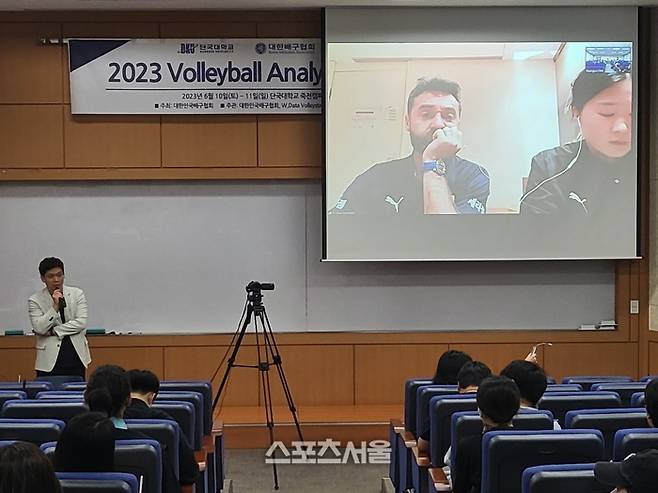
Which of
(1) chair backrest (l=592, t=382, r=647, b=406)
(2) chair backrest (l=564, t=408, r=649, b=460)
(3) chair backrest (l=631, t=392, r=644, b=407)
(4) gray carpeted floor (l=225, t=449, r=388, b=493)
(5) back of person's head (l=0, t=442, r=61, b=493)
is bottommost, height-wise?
(4) gray carpeted floor (l=225, t=449, r=388, b=493)

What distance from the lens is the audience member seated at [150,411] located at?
3629 mm

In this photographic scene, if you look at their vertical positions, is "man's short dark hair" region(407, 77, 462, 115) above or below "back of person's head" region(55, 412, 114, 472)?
above

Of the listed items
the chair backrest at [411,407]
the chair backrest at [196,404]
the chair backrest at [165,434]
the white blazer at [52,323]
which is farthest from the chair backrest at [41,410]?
the white blazer at [52,323]

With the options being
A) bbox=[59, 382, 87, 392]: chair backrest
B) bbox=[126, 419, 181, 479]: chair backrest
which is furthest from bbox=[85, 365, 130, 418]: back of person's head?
bbox=[59, 382, 87, 392]: chair backrest

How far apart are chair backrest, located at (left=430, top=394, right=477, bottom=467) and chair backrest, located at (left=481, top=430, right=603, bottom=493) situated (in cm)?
93

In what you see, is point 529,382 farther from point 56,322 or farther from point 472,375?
point 56,322

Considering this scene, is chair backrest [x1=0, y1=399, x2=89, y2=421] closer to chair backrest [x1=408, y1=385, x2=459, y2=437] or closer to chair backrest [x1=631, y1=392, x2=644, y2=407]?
chair backrest [x1=408, y1=385, x2=459, y2=437]

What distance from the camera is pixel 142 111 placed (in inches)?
301

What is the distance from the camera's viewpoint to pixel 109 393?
3.54 metres

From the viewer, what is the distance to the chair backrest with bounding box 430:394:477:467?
13.0 feet

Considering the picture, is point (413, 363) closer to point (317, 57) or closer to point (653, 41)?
point (317, 57)

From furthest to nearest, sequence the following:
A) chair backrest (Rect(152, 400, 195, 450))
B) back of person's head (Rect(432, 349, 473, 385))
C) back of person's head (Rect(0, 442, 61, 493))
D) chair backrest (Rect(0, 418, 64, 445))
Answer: back of person's head (Rect(432, 349, 473, 385)) → chair backrest (Rect(152, 400, 195, 450)) → chair backrest (Rect(0, 418, 64, 445)) → back of person's head (Rect(0, 442, 61, 493))

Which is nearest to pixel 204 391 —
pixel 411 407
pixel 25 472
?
pixel 411 407

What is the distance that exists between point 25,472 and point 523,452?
1.72m
